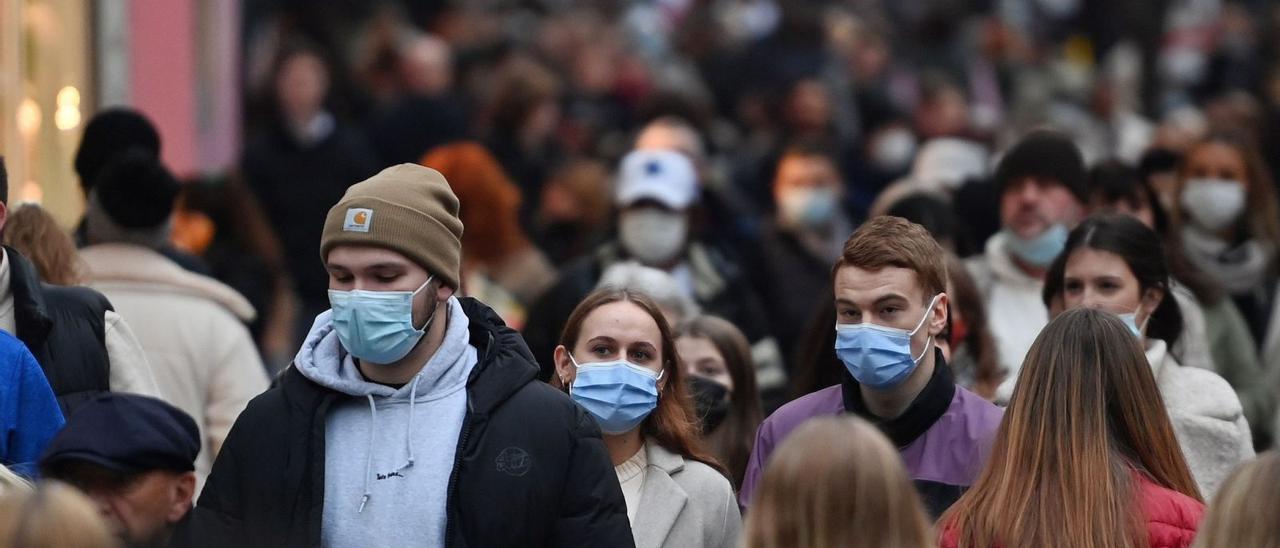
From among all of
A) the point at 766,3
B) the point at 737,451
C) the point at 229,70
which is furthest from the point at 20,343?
the point at 766,3

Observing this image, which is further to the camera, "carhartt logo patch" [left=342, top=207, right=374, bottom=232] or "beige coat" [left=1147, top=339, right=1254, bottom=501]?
"beige coat" [left=1147, top=339, right=1254, bottom=501]

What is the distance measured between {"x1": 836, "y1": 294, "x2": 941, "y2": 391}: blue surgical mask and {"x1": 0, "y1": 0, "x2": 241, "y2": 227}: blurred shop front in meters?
4.04

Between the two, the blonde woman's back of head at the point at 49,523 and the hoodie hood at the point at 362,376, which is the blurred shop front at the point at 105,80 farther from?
the blonde woman's back of head at the point at 49,523

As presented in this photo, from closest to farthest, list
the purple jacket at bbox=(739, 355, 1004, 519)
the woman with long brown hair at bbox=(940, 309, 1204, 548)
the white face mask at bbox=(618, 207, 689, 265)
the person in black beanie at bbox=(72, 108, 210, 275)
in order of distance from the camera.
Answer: the woman with long brown hair at bbox=(940, 309, 1204, 548), the purple jacket at bbox=(739, 355, 1004, 519), the person in black beanie at bbox=(72, 108, 210, 275), the white face mask at bbox=(618, 207, 689, 265)

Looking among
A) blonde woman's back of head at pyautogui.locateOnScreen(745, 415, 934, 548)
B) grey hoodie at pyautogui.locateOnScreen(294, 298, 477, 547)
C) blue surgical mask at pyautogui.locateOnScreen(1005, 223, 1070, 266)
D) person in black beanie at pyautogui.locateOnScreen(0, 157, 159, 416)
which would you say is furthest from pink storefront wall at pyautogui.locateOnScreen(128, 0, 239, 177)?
blonde woman's back of head at pyautogui.locateOnScreen(745, 415, 934, 548)

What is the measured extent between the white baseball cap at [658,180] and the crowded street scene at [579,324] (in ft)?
0.10

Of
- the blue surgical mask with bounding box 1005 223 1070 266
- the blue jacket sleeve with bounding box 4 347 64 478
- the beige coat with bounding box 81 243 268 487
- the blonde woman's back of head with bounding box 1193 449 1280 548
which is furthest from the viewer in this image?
the blue surgical mask with bounding box 1005 223 1070 266

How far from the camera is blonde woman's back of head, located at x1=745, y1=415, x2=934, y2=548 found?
408cm

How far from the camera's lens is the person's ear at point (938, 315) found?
6109mm

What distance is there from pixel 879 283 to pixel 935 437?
0.47 meters

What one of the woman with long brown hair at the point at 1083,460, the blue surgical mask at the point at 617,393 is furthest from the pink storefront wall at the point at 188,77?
the woman with long brown hair at the point at 1083,460

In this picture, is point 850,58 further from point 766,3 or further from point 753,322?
point 753,322

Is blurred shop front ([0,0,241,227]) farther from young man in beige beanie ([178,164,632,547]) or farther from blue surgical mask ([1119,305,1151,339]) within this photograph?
blue surgical mask ([1119,305,1151,339])

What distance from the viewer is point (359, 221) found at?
522cm
